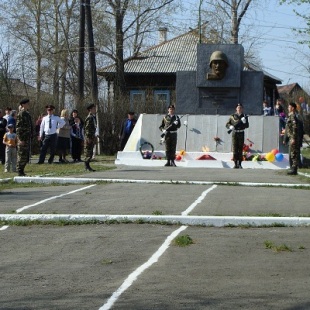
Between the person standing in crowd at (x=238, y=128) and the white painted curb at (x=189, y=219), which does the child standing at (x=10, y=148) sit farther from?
the white painted curb at (x=189, y=219)

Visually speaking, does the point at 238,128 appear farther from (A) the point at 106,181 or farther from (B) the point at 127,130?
(A) the point at 106,181

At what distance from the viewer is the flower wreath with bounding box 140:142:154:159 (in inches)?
1030

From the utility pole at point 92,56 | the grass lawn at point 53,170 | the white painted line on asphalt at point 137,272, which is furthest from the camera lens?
the utility pole at point 92,56

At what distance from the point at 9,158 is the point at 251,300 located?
1510 centimetres

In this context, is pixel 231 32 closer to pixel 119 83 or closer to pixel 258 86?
pixel 119 83

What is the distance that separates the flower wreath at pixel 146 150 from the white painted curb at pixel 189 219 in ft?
44.3

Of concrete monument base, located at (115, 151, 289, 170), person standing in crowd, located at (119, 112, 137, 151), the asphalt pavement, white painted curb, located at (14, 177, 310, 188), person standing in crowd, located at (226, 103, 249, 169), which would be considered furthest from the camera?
person standing in crowd, located at (119, 112, 137, 151)

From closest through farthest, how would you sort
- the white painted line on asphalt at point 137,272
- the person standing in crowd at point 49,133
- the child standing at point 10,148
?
the white painted line on asphalt at point 137,272 → the child standing at point 10,148 → the person standing in crowd at point 49,133

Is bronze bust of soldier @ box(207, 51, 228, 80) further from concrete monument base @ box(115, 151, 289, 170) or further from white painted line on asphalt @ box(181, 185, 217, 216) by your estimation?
white painted line on asphalt @ box(181, 185, 217, 216)

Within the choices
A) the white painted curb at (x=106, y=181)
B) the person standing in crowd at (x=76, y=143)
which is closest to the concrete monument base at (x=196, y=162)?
the person standing in crowd at (x=76, y=143)

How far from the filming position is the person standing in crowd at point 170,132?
24250 mm

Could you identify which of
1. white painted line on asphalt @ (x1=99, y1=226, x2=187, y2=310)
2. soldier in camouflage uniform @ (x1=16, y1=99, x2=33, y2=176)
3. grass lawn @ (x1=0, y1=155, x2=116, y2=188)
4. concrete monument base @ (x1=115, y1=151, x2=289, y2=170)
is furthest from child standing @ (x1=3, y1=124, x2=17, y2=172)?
white painted line on asphalt @ (x1=99, y1=226, x2=187, y2=310)

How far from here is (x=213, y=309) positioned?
7320mm

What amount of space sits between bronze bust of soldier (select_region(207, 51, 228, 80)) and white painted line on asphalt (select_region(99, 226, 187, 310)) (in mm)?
16516
